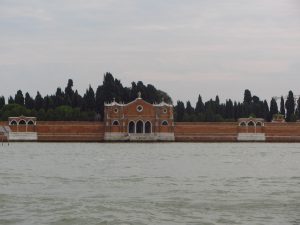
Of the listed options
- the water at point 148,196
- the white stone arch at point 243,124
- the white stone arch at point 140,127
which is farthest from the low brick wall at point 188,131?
the water at point 148,196

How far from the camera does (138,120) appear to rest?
5559 cm

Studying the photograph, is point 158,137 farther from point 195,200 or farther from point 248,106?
point 195,200

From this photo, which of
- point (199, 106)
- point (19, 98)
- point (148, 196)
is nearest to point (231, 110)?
point (199, 106)

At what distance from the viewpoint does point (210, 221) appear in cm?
1112

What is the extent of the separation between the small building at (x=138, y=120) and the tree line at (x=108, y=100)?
11.9 feet

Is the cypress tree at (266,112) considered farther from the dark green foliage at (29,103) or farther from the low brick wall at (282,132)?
the dark green foliage at (29,103)

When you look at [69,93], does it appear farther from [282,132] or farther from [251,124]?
[282,132]

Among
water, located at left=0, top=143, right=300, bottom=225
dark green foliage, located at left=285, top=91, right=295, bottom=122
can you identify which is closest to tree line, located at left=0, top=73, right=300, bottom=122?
dark green foliage, located at left=285, top=91, right=295, bottom=122

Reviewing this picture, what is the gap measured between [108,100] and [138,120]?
18.1ft

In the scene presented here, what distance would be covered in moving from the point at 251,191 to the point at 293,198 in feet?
4.59

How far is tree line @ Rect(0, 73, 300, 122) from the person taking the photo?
5789cm

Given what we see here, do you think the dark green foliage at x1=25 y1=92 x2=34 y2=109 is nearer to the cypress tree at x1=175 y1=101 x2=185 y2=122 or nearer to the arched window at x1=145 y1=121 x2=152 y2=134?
the arched window at x1=145 y1=121 x2=152 y2=134

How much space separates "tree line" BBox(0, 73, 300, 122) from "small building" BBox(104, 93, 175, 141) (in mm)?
3624

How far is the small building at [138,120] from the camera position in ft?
180
